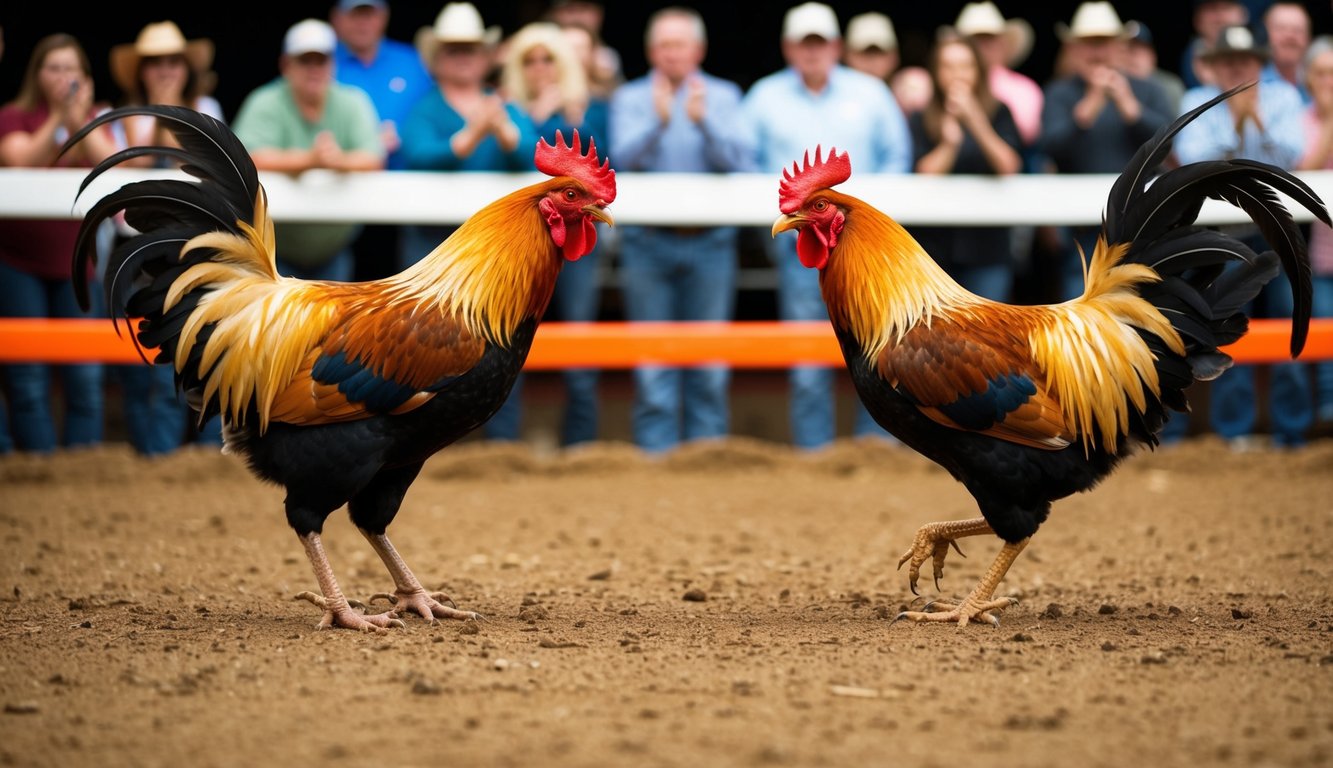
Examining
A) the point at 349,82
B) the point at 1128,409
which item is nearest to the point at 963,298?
the point at 1128,409

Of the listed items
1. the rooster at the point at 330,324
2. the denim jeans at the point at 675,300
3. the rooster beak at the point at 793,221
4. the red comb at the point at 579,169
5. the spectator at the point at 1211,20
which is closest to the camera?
the rooster at the point at 330,324

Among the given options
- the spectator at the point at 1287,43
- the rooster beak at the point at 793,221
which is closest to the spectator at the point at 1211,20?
the spectator at the point at 1287,43

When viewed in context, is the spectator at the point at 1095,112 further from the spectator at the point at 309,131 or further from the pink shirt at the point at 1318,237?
the spectator at the point at 309,131

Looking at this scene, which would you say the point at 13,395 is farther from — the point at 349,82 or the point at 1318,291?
the point at 1318,291

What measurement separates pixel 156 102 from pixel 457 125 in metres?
1.86

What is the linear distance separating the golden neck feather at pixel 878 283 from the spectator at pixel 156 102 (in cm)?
505

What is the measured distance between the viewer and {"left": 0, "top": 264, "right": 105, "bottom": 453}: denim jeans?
9.75m

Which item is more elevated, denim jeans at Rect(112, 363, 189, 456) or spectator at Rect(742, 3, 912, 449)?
spectator at Rect(742, 3, 912, 449)

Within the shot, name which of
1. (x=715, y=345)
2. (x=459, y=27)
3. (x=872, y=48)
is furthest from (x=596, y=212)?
(x=872, y=48)

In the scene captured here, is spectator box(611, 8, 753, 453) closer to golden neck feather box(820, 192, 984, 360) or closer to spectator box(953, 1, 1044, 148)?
spectator box(953, 1, 1044, 148)

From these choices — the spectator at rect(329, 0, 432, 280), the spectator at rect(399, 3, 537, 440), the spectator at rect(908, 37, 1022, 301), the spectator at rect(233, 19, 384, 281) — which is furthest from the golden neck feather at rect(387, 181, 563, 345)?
the spectator at rect(329, 0, 432, 280)

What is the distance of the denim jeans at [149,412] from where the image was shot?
992 centimetres

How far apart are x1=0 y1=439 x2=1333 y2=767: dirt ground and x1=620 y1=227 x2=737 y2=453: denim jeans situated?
1.66ft

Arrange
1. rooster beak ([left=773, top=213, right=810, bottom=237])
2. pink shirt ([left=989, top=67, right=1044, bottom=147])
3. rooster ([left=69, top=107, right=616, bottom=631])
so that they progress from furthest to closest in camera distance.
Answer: pink shirt ([left=989, top=67, right=1044, bottom=147]), rooster beak ([left=773, top=213, right=810, bottom=237]), rooster ([left=69, top=107, right=616, bottom=631])
